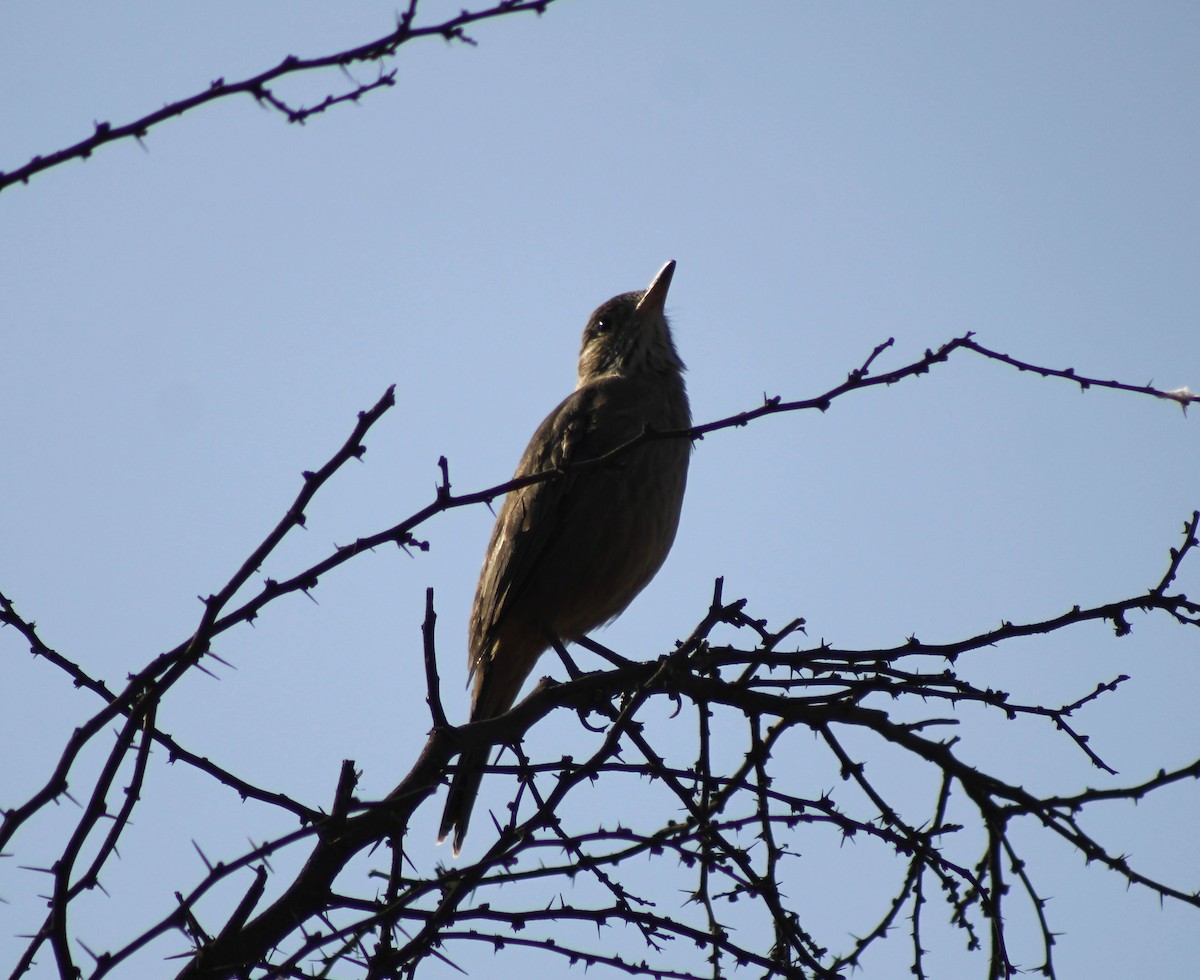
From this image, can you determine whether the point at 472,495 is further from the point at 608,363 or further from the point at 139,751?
the point at 608,363

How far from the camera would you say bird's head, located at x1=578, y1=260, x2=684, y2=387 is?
7.20m

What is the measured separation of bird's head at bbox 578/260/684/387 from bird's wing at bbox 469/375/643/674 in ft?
1.61

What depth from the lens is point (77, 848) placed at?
2.22 m

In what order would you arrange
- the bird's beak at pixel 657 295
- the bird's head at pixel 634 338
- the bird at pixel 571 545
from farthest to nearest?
the bird's beak at pixel 657 295 → the bird's head at pixel 634 338 → the bird at pixel 571 545

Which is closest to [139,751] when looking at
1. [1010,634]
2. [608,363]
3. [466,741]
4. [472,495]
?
[472,495]

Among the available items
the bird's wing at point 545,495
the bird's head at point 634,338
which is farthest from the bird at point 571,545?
the bird's head at point 634,338

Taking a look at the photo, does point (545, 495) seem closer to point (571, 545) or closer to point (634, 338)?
point (571, 545)

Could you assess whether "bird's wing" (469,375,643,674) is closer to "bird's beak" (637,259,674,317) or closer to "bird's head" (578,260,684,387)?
"bird's head" (578,260,684,387)

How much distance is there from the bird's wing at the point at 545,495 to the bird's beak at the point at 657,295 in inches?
33.8

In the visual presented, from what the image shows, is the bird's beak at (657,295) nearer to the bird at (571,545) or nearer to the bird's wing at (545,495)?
the bird's wing at (545,495)

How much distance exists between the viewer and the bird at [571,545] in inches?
231

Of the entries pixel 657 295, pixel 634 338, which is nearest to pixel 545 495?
pixel 634 338

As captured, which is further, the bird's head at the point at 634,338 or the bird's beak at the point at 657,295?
the bird's beak at the point at 657,295

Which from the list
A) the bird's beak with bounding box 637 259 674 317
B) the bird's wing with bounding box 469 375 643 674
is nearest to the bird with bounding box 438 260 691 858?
the bird's wing with bounding box 469 375 643 674
